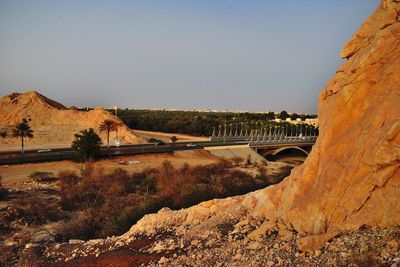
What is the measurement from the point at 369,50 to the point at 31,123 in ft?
239

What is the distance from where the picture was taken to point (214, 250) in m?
9.90

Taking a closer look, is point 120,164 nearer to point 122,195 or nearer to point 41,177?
point 41,177

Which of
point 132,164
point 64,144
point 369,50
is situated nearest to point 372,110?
point 369,50

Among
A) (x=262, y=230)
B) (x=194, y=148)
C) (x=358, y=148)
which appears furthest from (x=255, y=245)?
(x=194, y=148)

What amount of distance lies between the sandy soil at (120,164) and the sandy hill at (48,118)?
20266 millimetres

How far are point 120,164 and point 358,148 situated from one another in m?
38.5

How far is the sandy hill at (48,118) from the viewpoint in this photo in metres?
70.7

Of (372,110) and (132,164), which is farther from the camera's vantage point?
(132,164)

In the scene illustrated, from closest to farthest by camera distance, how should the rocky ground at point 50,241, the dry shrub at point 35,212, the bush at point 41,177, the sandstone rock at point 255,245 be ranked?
the sandstone rock at point 255,245, the rocky ground at point 50,241, the dry shrub at point 35,212, the bush at point 41,177

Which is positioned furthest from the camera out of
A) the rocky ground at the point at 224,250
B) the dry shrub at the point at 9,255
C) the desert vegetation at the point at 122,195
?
the desert vegetation at the point at 122,195

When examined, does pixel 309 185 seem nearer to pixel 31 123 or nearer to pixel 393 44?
pixel 393 44

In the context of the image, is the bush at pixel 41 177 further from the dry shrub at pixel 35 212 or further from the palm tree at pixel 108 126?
the palm tree at pixel 108 126

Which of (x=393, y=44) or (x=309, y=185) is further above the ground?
(x=393, y=44)

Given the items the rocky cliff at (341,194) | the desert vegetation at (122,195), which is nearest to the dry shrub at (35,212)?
the desert vegetation at (122,195)
